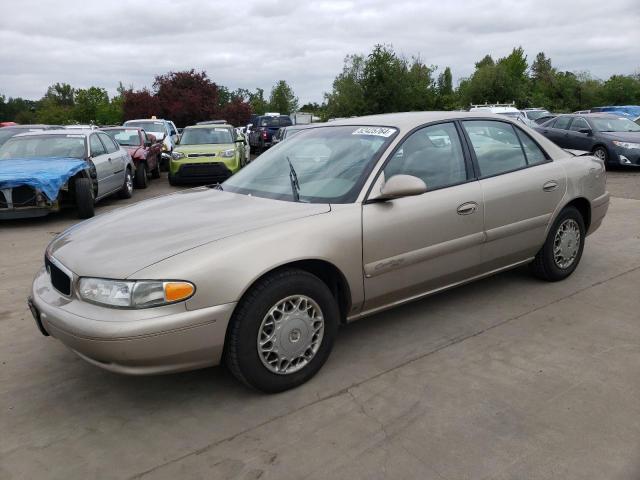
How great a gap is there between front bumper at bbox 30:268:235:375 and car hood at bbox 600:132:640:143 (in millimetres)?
13225

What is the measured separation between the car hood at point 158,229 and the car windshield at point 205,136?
1030 centimetres

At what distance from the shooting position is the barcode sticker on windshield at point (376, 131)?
3.75 m

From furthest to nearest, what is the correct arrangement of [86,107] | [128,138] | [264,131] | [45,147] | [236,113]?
[86,107] → [236,113] → [264,131] → [128,138] → [45,147]

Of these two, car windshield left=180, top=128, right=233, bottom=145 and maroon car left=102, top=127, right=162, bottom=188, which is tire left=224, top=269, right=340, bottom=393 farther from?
car windshield left=180, top=128, right=233, bottom=145

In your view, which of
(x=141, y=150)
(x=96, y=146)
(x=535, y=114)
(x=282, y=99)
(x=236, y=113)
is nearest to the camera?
(x=96, y=146)

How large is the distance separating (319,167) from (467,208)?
1086 millimetres

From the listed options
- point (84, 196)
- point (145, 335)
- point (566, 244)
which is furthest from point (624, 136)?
point (145, 335)

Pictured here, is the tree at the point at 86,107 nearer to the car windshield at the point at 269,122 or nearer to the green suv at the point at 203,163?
the car windshield at the point at 269,122

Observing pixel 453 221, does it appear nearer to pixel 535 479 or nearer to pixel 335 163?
pixel 335 163

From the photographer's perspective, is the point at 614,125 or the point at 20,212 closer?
the point at 20,212

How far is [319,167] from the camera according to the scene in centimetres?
378

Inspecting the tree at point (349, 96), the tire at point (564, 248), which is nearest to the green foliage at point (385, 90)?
the tree at point (349, 96)

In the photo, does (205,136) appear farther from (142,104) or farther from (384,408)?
(142,104)

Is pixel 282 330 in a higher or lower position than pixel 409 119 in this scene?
lower
